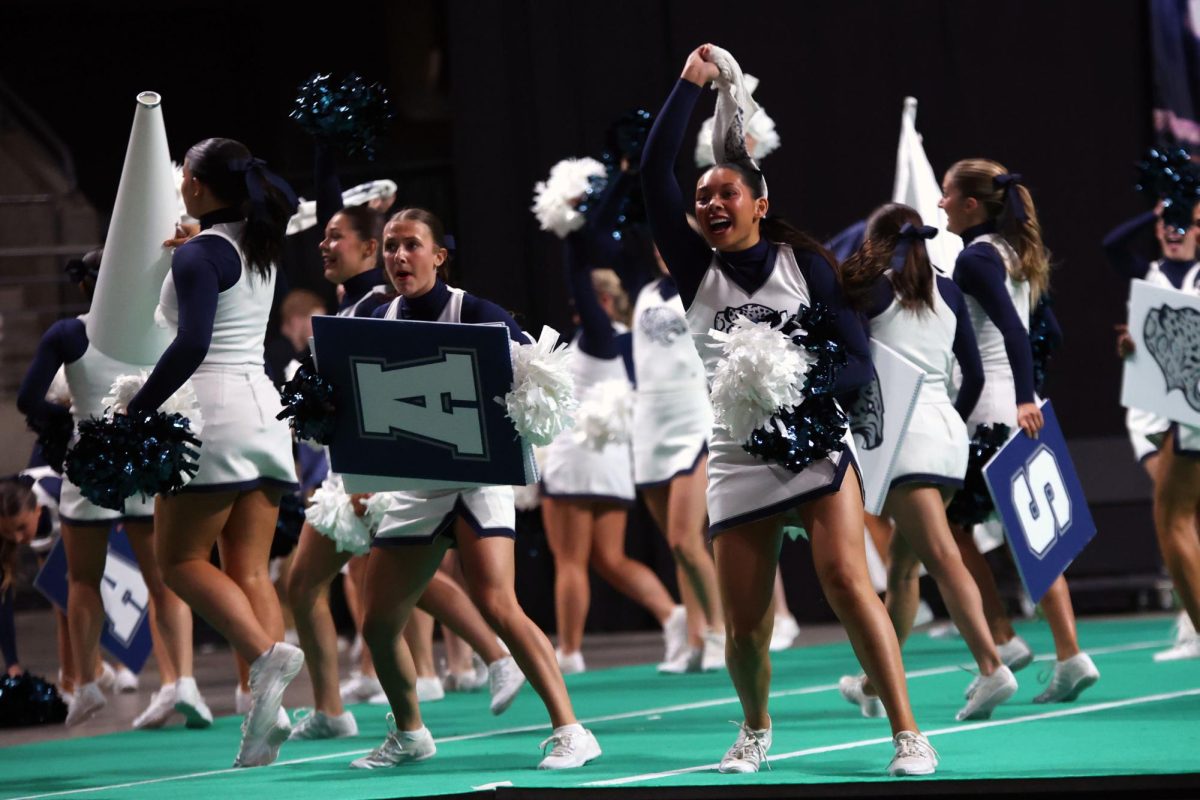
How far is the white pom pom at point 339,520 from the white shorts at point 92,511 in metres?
1.37

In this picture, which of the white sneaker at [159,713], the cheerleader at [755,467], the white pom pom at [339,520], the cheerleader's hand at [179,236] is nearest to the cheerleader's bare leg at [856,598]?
the cheerleader at [755,467]

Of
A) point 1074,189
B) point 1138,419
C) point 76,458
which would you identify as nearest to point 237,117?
point 1074,189

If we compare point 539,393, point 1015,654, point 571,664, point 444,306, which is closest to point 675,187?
point 539,393

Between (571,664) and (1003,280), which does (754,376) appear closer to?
(1003,280)

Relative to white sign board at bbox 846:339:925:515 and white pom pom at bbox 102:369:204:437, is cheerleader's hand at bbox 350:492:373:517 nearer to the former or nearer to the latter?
white pom pom at bbox 102:369:204:437

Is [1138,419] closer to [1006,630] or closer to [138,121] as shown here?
[1006,630]

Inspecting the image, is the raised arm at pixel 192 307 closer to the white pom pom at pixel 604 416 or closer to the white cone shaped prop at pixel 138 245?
the white cone shaped prop at pixel 138 245

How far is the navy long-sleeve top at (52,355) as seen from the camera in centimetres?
671

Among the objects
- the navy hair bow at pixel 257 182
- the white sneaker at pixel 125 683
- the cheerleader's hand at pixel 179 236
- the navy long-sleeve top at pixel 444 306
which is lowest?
the white sneaker at pixel 125 683

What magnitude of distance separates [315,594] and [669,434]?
2620 millimetres

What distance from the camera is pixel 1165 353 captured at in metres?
6.91

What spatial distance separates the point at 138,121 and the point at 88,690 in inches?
98.9

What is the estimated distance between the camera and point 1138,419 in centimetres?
817

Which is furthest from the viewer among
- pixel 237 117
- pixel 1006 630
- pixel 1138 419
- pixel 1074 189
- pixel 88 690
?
pixel 237 117
